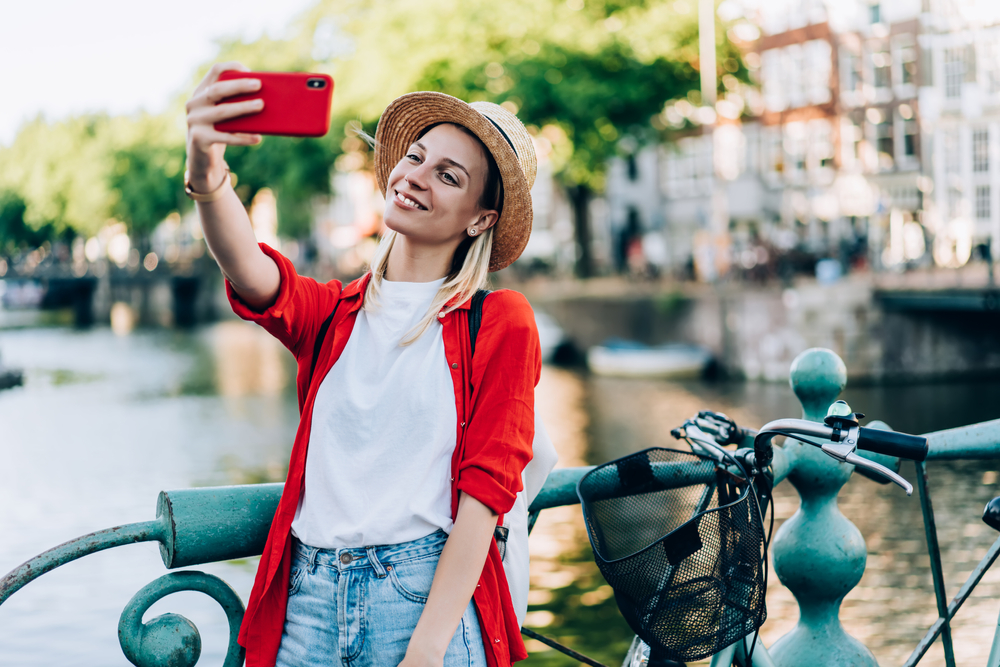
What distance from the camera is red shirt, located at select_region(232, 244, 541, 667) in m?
1.64

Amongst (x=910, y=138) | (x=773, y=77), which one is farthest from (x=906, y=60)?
(x=773, y=77)

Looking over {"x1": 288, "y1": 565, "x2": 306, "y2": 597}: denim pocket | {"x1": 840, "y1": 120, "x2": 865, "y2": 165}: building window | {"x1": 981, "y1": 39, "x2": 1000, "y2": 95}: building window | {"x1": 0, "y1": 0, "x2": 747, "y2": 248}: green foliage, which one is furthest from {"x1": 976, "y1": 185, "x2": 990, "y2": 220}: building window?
{"x1": 288, "y1": 565, "x2": 306, "y2": 597}: denim pocket

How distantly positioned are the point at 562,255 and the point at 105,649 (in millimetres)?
33075

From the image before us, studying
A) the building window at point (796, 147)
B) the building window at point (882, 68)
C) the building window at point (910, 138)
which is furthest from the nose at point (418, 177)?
the building window at point (796, 147)

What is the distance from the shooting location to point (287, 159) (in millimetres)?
32750

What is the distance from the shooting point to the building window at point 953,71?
30.9 metres

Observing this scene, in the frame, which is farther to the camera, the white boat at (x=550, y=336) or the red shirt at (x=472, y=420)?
the white boat at (x=550, y=336)

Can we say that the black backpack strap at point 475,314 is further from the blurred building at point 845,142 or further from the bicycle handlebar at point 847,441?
the blurred building at point 845,142

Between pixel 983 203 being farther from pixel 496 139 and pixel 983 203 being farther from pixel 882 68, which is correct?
pixel 496 139

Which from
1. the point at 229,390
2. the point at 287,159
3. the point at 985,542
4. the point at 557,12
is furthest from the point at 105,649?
the point at 287,159

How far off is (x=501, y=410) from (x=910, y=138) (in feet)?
112

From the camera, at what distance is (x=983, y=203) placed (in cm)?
3027

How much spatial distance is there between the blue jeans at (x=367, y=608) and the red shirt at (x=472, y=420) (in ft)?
0.13

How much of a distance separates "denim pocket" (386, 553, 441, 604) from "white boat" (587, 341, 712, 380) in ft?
73.5
